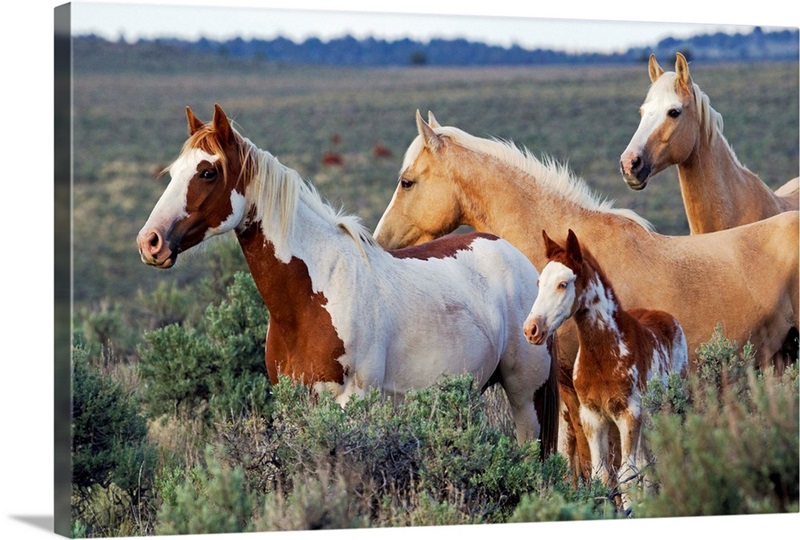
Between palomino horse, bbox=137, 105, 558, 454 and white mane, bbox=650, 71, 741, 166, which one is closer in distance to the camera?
palomino horse, bbox=137, 105, 558, 454

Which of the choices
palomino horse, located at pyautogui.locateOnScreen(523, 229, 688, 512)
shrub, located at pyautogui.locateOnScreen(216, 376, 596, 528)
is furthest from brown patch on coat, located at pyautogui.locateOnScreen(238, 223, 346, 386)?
palomino horse, located at pyautogui.locateOnScreen(523, 229, 688, 512)

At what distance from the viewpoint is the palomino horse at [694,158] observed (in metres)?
6.85

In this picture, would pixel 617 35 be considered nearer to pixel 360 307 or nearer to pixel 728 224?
pixel 728 224

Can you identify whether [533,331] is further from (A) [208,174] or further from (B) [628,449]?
(A) [208,174]

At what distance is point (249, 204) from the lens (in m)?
5.20

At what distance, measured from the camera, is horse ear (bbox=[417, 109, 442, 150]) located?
676 centimetres

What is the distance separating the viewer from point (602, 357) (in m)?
5.37

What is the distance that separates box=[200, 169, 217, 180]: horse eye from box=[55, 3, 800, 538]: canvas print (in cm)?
1

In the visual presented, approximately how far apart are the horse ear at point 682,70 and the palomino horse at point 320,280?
6.47ft

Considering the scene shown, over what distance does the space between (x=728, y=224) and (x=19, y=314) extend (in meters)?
4.80

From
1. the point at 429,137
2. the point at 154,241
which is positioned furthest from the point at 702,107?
the point at 154,241

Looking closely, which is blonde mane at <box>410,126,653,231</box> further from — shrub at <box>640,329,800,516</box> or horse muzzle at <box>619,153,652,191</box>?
shrub at <box>640,329,800,516</box>

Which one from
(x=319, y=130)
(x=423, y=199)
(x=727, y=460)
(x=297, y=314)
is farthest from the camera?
(x=319, y=130)

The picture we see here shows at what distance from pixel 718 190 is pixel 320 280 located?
11.0ft
